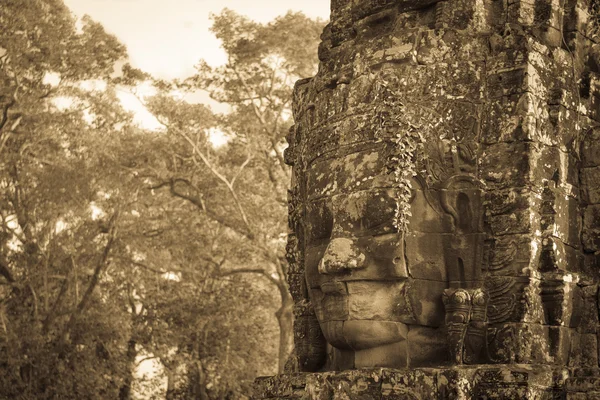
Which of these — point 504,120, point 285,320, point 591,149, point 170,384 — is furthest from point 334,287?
point 170,384

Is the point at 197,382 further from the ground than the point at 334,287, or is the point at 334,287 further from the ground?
the point at 197,382

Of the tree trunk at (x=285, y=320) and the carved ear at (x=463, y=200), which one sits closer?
the carved ear at (x=463, y=200)

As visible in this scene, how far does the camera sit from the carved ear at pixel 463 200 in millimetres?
7223

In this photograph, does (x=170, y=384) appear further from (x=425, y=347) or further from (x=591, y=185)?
(x=591, y=185)

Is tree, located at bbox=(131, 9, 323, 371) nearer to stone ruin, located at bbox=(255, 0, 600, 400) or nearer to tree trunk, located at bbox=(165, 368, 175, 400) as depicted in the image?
tree trunk, located at bbox=(165, 368, 175, 400)

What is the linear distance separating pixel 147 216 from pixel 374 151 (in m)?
14.5

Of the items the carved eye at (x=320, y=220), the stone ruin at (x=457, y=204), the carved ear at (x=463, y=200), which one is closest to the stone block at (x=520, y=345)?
the stone ruin at (x=457, y=204)

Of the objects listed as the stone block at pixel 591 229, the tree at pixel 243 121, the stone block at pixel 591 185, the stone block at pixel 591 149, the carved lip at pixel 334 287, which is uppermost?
the tree at pixel 243 121

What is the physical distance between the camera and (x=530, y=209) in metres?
7.03

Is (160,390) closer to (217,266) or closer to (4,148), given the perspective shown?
(217,266)

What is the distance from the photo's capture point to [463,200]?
7.26 m

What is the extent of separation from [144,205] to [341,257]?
1482 cm

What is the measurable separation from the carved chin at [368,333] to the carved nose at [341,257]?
0.39 metres

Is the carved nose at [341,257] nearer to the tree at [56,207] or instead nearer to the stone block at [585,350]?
the stone block at [585,350]
